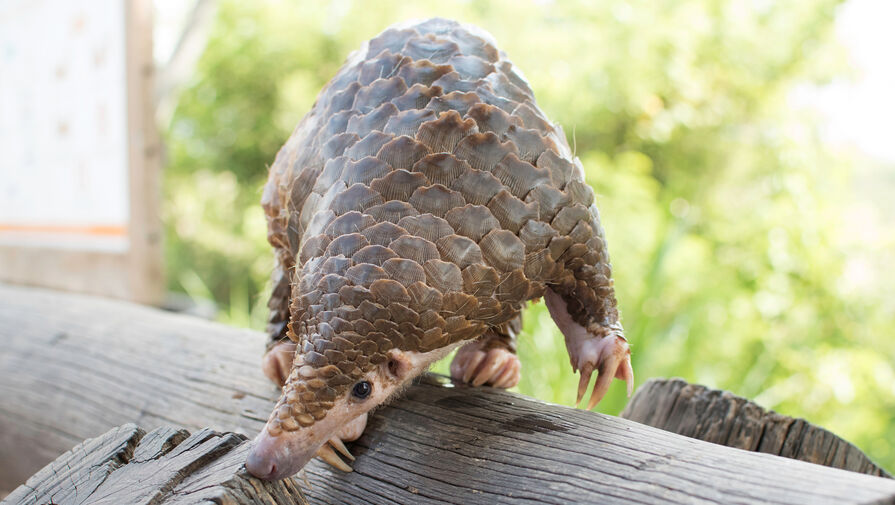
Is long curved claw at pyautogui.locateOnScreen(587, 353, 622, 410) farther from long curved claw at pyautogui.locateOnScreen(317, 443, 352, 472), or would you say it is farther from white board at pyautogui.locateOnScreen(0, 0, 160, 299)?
white board at pyautogui.locateOnScreen(0, 0, 160, 299)

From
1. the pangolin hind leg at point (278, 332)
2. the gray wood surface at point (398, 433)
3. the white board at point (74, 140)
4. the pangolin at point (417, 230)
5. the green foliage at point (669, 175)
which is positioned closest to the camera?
the gray wood surface at point (398, 433)

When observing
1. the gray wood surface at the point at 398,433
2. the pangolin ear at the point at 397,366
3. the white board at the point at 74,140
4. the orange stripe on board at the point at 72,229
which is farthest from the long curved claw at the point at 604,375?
the orange stripe on board at the point at 72,229

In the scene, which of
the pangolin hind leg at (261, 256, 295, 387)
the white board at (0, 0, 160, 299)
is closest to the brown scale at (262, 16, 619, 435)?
the pangolin hind leg at (261, 256, 295, 387)

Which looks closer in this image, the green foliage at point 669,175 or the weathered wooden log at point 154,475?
the weathered wooden log at point 154,475

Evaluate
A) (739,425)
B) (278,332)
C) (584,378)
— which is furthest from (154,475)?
(739,425)

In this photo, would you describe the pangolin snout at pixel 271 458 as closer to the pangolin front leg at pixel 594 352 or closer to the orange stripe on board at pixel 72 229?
the pangolin front leg at pixel 594 352

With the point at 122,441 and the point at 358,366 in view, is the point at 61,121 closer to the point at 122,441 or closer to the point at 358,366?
the point at 122,441
